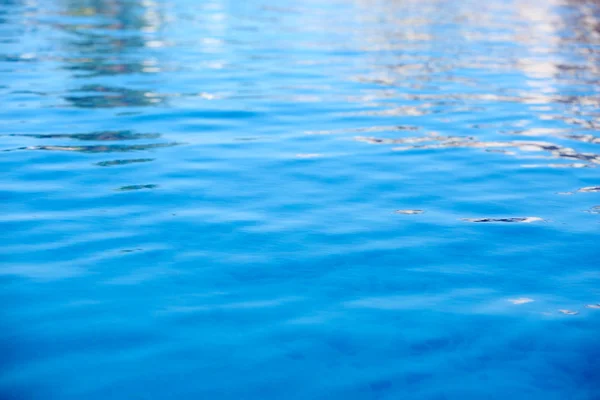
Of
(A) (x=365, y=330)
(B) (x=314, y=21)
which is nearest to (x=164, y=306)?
(A) (x=365, y=330)

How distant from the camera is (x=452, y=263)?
4.51m

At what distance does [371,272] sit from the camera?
14.3 ft

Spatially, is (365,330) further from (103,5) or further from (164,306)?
(103,5)

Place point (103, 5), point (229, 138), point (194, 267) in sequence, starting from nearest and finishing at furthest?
point (194, 267) < point (229, 138) < point (103, 5)

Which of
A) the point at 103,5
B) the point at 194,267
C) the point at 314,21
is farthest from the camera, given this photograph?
the point at 103,5

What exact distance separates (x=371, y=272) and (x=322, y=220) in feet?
2.96

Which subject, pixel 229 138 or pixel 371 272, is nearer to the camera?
pixel 371 272

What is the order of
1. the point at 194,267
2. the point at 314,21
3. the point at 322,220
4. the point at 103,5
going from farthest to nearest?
the point at 103,5
the point at 314,21
the point at 322,220
the point at 194,267

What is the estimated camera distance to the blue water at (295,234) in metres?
3.38

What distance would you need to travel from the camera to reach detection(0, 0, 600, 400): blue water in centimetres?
338

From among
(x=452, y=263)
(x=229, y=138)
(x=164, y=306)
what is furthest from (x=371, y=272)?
(x=229, y=138)

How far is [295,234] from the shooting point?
4.90 metres

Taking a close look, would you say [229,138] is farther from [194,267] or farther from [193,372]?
[193,372]

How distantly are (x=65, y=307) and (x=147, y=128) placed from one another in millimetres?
4005
